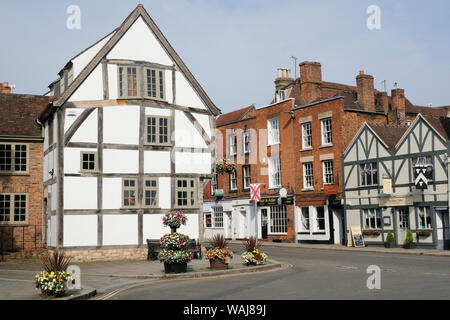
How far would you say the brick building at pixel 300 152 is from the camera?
122 feet

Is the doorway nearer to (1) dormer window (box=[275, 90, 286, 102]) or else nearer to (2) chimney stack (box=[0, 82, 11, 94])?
(1) dormer window (box=[275, 90, 286, 102])

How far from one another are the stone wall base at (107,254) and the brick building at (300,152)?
536 inches

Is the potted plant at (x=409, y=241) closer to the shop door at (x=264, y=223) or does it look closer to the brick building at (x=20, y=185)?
the shop door at (x=264, y=223)

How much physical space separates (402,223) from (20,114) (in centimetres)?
2233

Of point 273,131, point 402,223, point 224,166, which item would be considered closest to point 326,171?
point 273,131

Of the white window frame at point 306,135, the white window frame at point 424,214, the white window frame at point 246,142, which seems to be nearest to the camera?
the white window frame at point 424,214

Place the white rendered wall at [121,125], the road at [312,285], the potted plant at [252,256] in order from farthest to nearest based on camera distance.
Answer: the white rendered wall at [121,125] < the potted plant at [252,256] < the road at [312,285]

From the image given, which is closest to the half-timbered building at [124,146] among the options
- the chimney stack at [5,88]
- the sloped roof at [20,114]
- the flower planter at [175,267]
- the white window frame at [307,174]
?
the sloped roof at [20,114]

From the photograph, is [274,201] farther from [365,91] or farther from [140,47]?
[140,47]

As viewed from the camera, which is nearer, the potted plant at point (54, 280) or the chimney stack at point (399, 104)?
the potted plant at point (54, 280)

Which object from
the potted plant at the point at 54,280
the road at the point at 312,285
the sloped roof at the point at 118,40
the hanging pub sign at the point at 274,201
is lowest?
the road at the point at 312,285

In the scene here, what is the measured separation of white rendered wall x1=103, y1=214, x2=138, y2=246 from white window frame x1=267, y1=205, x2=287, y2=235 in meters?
17.7

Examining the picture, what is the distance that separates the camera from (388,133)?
34.6 meters
